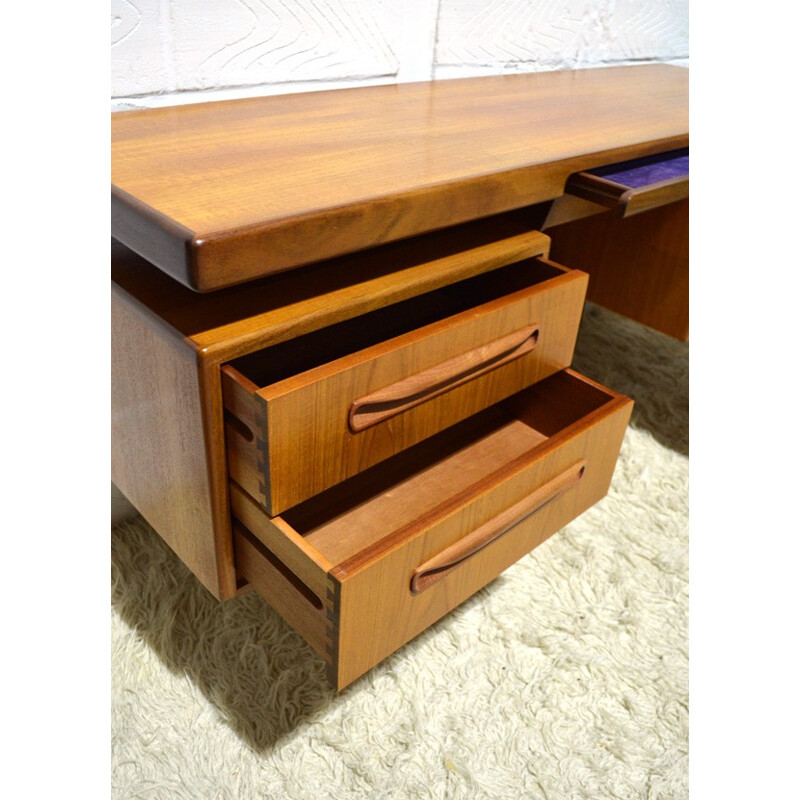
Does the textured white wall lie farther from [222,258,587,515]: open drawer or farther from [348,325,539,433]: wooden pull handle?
[348,325,539,433]: wooden pull handle

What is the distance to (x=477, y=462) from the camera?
825mm

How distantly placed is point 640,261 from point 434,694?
0.73 metres

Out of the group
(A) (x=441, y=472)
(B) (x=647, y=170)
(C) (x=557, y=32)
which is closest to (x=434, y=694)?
(A) (x=441, y=472)

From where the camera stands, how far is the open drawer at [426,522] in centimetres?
57

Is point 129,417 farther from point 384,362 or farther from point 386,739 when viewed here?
point 386,739

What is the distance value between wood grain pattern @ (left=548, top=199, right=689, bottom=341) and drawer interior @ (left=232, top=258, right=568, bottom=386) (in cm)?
42

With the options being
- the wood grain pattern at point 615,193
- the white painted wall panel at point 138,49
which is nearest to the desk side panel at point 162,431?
the white painted wall panel at point 138,49

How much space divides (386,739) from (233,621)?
230 mm

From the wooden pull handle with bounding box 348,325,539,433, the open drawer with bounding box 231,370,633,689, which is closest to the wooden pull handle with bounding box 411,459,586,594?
the open drawer with bounding box 231,370,633,689

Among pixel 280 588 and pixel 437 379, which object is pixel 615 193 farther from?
pixel 280 588

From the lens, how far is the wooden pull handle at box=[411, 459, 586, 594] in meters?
0.61

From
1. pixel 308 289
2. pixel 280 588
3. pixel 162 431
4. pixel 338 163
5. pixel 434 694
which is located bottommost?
pixel 434 694

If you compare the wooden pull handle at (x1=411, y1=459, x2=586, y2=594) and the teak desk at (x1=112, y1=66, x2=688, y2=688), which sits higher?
the teak desk at (x1=112, y1=66, x2=688, y2=688)

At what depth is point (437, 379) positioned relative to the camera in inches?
24.7
